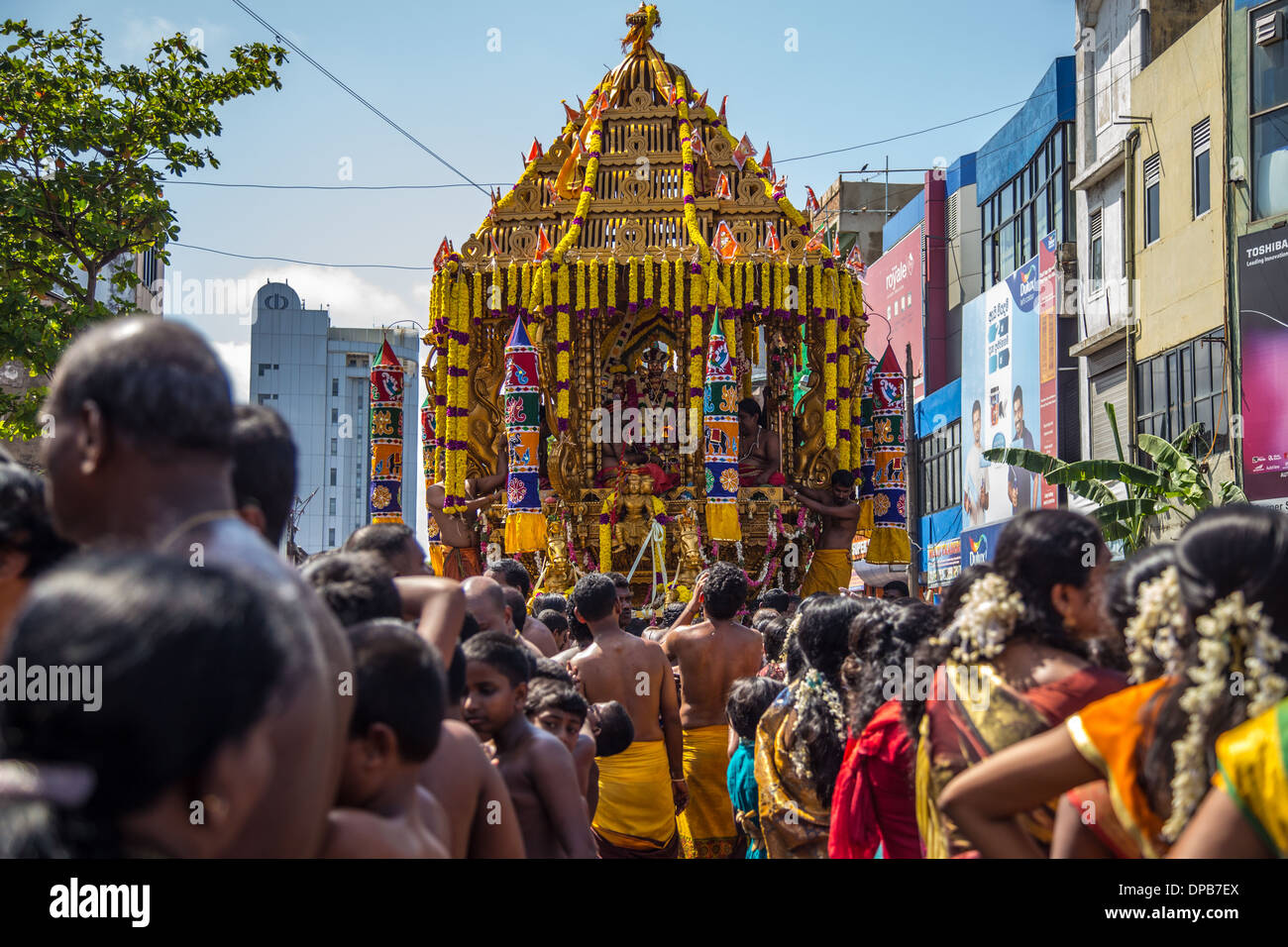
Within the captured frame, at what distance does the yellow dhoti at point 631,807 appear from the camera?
6.63 metres

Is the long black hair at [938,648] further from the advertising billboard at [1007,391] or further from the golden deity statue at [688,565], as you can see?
the advertising billboard at [1007,391]

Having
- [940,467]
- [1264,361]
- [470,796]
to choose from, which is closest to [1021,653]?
[470,796]

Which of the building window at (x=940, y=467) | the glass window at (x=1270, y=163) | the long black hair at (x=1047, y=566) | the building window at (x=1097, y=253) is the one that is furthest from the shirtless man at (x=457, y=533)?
the building window at (x=940, y=467)

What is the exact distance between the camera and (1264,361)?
1892 cm

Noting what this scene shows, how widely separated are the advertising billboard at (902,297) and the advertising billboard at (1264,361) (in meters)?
16.6

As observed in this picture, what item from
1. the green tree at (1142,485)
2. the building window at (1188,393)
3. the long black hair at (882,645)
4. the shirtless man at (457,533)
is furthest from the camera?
the building window at (1188,393)

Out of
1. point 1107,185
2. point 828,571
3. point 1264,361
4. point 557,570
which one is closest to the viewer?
point 557,570

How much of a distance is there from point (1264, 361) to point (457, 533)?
12298mm

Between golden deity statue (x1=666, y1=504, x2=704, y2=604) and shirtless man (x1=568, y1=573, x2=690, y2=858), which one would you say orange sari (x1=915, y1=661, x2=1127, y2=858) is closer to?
shirtless man (x1=568, y1=573, x2=690, y2=858)

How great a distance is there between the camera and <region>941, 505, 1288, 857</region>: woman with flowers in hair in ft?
8.14

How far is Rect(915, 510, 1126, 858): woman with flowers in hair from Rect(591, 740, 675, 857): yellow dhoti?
3.43 m

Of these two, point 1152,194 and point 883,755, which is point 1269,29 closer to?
point 1152,194

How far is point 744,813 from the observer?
5652 millimetres
